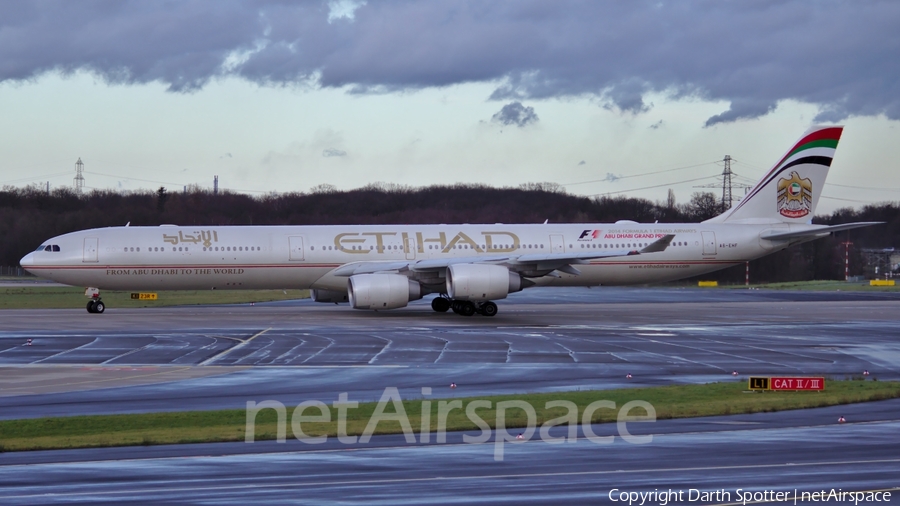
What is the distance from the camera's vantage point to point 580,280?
1688 inches

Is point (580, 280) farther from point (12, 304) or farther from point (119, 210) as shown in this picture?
point (119, 210)

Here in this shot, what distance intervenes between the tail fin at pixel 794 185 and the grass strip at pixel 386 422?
28734 mm

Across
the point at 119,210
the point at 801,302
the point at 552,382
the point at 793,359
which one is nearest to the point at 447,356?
the point at 552,382

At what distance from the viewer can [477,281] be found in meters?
36.5

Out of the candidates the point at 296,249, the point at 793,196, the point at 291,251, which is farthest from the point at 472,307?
the point at 793,196

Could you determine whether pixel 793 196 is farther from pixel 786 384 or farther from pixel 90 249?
pixel 90 249

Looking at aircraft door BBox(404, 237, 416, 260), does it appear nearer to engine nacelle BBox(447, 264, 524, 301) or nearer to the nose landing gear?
engine nacelle BBox(447, 264, 524, 301)

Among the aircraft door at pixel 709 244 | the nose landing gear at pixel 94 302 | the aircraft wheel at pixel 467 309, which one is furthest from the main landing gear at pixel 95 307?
the aircraft door at pixel 709 244

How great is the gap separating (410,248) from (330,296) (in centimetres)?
420

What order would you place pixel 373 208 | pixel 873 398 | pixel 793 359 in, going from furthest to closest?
pixel 373 208 < pixel 793 359 < pixel 873 398

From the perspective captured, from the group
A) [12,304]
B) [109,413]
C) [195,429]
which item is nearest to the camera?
[195,429]

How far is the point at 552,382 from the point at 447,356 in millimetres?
5244

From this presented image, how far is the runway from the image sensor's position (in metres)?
10.4

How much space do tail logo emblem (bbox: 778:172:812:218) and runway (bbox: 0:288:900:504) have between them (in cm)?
565
